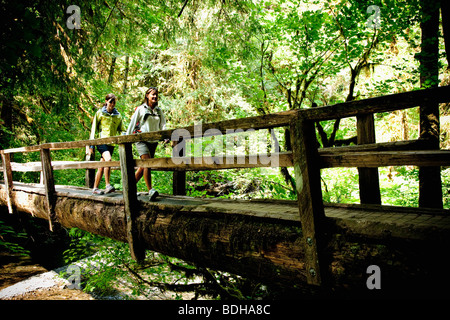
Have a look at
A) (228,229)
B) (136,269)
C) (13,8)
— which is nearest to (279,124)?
(228,229)

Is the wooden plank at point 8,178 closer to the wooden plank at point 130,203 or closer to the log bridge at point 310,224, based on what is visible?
the log bridge at point 310,224

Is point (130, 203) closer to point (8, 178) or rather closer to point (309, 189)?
point (309, 189)

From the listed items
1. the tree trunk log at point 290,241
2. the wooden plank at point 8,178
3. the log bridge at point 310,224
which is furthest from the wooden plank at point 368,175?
the wooden plank at point 8,178

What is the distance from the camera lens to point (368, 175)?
337 centimetres

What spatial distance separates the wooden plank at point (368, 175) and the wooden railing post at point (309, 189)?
1779 mm

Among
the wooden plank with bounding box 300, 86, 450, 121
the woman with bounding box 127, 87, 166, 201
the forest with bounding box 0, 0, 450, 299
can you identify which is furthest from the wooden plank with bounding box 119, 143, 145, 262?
the wooden plank with bounding box 300, 86, 450, 121

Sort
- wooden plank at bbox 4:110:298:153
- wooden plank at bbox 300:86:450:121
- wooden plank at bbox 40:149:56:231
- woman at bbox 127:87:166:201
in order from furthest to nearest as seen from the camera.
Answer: wooden plank at bbox 40:149:56:231
woman at bbox 127:87:166:201
wooden plank at bbox 4:110:298:153
wooden plank at bbox 300:86:450:121

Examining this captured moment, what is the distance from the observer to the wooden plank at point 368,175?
335 centimetres

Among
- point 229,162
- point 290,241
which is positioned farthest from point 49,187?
point 290,241

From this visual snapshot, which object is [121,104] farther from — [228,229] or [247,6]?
[228,229]

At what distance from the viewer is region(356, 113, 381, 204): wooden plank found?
3.35 m

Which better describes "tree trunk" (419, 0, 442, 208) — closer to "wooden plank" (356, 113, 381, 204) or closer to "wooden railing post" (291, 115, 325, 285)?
"wooden plank" (356, 113, 381, 204)

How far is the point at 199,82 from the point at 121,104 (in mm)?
3284

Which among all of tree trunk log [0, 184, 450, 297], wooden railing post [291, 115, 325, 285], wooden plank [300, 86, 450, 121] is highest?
wooden plank [300, 86, 450, 121]
